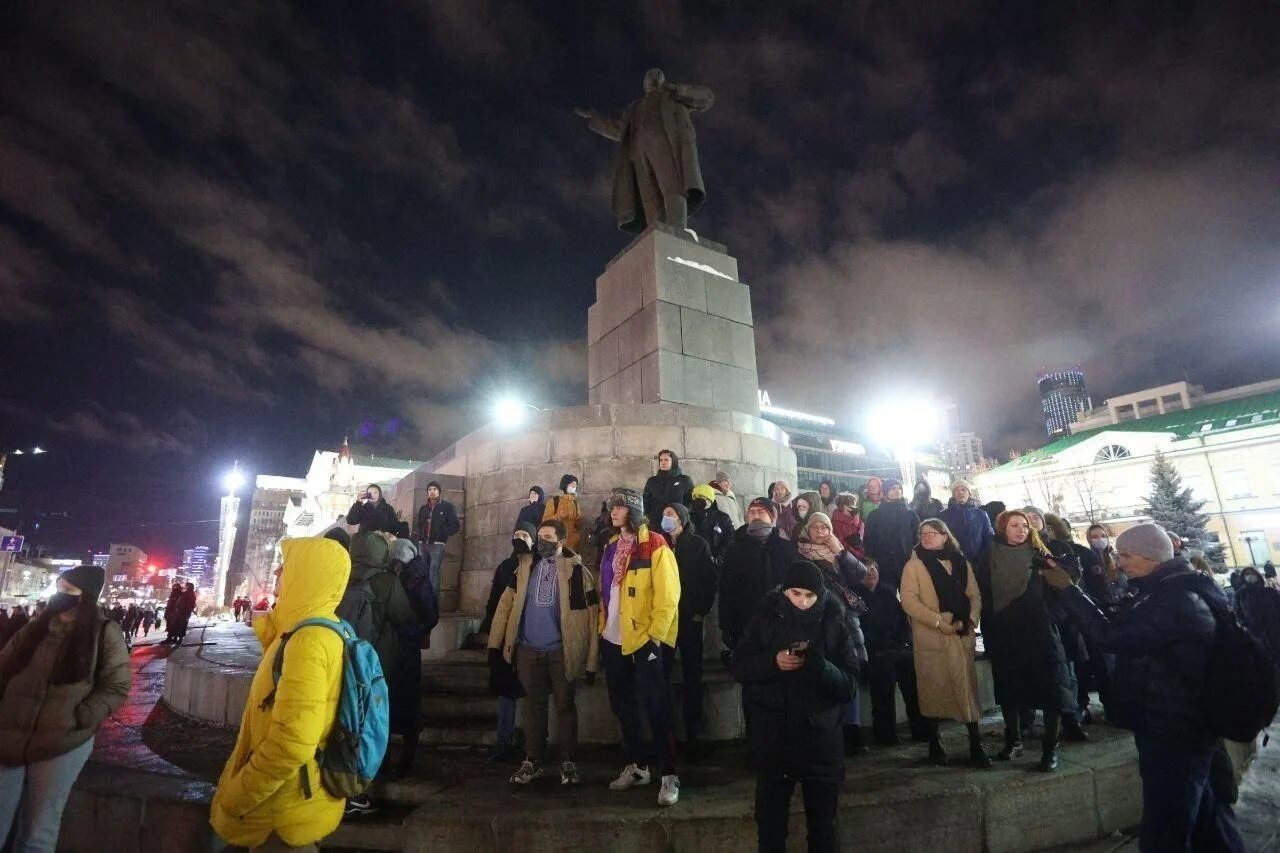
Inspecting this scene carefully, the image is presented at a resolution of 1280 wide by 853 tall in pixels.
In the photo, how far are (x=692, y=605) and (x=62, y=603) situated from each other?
4628mm

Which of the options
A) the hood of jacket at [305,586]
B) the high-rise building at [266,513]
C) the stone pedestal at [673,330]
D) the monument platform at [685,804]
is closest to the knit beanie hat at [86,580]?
the monument platform at [685,804]

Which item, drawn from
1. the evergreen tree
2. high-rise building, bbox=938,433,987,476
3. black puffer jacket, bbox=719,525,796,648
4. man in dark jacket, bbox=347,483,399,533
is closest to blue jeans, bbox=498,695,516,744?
black puffer jacket, bbox=719,525,796,648

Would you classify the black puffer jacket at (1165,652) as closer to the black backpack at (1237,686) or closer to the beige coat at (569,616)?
the black backpack at (1237,686)

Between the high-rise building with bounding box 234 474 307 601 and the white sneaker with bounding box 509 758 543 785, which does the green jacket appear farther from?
the high-rise building with bounding box 234 474 307 601

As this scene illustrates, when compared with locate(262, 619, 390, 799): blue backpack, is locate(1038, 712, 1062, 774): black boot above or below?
below

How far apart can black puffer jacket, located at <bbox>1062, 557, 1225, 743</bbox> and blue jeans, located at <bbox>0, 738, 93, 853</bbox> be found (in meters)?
6.48

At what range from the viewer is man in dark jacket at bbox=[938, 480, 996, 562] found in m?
7.16

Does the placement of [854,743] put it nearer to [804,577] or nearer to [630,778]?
[630,778]

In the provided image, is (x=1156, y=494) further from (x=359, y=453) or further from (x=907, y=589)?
(x=359, y=453)

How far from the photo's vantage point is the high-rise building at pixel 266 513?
101469mm

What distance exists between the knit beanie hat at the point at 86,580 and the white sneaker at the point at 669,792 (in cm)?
409

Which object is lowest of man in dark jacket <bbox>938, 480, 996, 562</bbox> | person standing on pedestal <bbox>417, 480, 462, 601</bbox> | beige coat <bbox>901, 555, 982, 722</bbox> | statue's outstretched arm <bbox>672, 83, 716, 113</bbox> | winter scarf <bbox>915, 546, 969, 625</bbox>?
beige coat <bbox>901, 555, 982, 722</bbox>

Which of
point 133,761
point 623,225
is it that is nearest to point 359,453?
point 623,225

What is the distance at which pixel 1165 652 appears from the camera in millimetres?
3500
